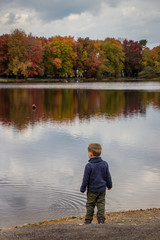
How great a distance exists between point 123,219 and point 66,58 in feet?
378

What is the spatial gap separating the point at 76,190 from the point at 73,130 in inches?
483

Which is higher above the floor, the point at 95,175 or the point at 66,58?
the point at 66,58

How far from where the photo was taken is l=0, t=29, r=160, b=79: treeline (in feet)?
358

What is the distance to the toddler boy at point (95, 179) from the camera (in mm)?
7402

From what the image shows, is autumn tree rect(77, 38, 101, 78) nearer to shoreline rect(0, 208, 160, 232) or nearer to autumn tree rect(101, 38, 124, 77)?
autumn tree rect(101, 38, 124, 77)

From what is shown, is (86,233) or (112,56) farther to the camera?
(112,56)

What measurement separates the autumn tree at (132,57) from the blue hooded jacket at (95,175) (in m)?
149

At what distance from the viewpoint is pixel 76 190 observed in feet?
38.5

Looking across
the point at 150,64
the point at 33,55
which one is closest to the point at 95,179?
the point at 33,55

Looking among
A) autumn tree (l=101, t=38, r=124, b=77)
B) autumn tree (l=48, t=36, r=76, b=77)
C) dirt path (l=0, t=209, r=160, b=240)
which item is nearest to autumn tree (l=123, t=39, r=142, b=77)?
autumn tree (l=101, t=38, r=124, b=77)

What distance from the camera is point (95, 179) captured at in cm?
755

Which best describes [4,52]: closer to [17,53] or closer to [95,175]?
[17,53]

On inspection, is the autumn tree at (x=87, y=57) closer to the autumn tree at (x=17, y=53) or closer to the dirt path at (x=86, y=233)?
the autumn tree at (x=17, y=53)

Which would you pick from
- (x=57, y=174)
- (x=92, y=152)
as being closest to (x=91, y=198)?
(x=92, y=152)
